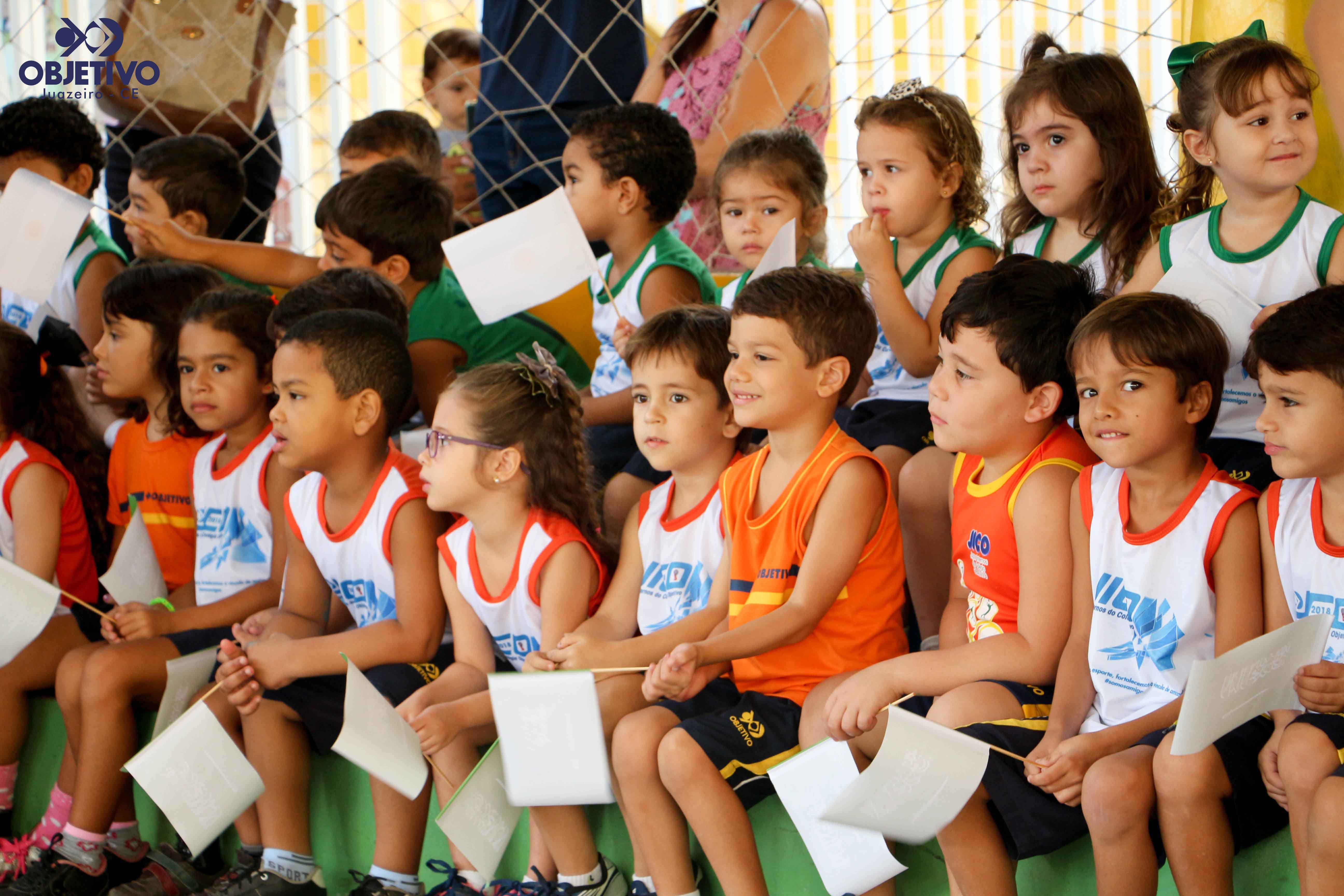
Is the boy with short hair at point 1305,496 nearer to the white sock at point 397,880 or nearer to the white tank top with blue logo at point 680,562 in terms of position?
the white tank top with blue logo at point 680,562

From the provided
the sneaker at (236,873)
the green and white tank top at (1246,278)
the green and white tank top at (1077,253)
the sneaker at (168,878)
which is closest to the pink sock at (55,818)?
the sneaker at (168,878)

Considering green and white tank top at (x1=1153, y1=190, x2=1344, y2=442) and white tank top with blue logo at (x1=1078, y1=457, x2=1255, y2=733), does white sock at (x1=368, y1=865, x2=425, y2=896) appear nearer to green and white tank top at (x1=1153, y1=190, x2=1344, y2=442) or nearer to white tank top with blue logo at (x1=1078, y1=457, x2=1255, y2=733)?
white tank top with blue logo at (x1=1078, y1=457, x2=1255, y2=733)

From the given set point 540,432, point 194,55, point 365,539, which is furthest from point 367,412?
point 194,55

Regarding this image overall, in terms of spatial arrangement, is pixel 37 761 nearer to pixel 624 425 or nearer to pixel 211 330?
pixel 211 330

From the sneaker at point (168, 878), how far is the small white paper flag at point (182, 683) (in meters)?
0.19

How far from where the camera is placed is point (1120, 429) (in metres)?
1.25

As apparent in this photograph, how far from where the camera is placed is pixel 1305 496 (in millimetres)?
1194

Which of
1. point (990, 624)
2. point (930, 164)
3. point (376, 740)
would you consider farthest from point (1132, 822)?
point (930, 164)

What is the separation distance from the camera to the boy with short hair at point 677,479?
1614 mm

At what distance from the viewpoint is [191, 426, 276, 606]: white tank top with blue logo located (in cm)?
199

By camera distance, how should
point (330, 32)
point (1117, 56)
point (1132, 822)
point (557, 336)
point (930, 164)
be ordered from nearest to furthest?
point (1132, 822) → point (1117, 56) → point (930, 164) → point (557, 336) → point (330, 32)

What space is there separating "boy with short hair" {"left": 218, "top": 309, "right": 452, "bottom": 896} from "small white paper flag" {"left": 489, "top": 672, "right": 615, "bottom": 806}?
304 millimetres

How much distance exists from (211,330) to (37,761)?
0.73 metres

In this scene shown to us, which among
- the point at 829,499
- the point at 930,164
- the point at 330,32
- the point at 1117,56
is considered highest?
the point at 330,32
